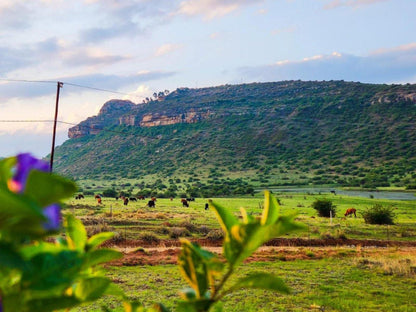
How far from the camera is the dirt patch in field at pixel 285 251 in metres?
18.7

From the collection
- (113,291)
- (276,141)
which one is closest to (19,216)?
(113,291)

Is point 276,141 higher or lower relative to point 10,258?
higher

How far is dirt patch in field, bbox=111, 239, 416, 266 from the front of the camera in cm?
1867

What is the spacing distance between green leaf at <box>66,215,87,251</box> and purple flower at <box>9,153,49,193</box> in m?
0.26

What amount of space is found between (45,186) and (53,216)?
0.19 ft

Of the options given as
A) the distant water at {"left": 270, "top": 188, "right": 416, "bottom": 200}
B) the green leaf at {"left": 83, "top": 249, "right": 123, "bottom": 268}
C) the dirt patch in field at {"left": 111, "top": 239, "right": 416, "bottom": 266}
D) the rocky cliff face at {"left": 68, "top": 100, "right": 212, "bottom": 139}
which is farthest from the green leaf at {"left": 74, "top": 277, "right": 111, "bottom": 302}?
the rocky cliff face at {"left": 68, "top": 100, "right": 212, "bottom": 139}

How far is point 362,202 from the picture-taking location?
44750mm

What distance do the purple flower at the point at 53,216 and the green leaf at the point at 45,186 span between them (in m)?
0.02

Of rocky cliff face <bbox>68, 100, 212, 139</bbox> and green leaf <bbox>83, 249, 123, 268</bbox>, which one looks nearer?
green leaf <bbox>83, 249, 123, 268</bbox>

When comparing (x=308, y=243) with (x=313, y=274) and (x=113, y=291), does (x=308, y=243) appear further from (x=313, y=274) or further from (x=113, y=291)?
(x=113, y=291)

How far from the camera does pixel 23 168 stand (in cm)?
59

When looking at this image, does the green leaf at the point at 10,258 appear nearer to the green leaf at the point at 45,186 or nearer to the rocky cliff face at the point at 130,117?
the green leaf at the point at 45,186

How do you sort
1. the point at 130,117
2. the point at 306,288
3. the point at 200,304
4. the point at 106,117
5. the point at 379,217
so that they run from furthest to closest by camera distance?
the point at 106,117, the point at 130,117, the point at 379,217, the point at 306,288, the point at 200,304

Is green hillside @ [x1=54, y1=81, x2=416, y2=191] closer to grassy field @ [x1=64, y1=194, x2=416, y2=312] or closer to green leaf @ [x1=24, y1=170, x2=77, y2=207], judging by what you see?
grassy field @ [x1=64, y1=194, x2=416, y2=312]
